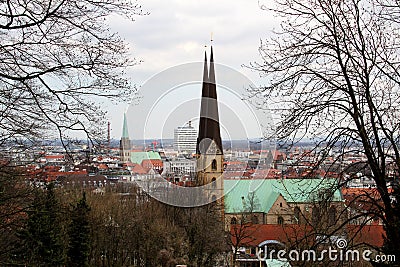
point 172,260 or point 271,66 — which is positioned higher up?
point 271,66

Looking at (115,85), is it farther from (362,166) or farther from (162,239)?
(162,239)

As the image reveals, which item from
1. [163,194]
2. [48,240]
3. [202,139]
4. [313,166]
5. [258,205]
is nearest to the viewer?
[313,166]

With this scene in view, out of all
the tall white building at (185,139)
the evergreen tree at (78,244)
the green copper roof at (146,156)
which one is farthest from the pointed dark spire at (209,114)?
the evergreen tree at (78,244)

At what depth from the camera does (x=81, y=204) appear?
59.4 feet

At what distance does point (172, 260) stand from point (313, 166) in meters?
16.9

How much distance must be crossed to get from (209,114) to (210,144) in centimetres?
206

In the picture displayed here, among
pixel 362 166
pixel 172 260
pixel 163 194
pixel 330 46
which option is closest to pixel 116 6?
pixel 330 46

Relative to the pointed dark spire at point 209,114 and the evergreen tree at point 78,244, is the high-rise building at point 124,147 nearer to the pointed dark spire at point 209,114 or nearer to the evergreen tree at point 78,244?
the evergreen tree at point 78,244

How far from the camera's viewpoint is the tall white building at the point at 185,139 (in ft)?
80.2

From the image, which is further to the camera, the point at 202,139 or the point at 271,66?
the point at 202,139

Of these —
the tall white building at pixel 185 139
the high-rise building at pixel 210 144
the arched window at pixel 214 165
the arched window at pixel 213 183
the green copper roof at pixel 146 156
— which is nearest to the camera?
the tall white building at pixel 185 139

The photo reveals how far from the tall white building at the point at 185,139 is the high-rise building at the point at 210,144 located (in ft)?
→ 2.89

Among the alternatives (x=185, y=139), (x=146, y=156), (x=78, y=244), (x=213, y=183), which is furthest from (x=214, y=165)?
(x=78, y=244)

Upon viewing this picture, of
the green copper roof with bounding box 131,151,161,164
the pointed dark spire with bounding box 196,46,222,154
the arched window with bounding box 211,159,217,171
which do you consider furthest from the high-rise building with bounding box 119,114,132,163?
the arched window with bounding box 211,159,217,171
